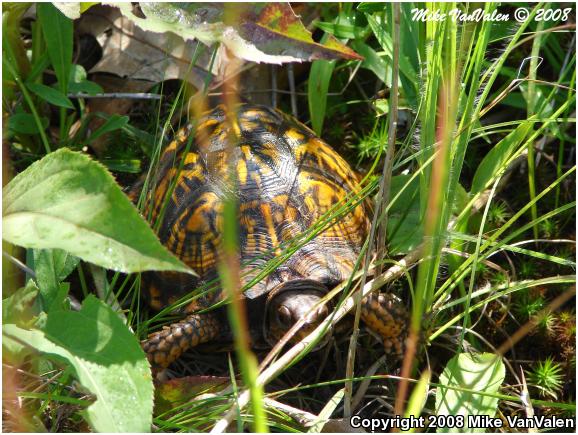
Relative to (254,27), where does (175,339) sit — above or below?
below

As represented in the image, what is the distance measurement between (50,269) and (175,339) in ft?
1.17

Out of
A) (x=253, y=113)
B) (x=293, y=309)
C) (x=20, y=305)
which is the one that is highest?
(x=253, y=113)

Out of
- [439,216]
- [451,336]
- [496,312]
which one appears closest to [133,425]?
[439,216]

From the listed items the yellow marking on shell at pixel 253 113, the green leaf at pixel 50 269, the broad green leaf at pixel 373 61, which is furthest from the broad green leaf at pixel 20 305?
the broad green leaf at pixel 373 61

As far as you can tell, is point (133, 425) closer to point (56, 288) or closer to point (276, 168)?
point (56, 288)

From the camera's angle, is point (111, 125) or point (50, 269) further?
point (111, 125)

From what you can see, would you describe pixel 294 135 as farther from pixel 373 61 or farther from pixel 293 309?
pixel 293 309

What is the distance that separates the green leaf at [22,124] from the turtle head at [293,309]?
2.60ft

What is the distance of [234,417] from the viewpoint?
3.99ft

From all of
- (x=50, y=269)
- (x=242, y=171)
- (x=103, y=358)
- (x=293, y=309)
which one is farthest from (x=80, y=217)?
(x=242, y=171)

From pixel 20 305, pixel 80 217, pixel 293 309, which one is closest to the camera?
pixel 80 217

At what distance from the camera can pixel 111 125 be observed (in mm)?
1810

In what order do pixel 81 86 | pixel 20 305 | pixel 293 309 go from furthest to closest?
pixel 81 86 → pixel 293 309 → pixel 20 305

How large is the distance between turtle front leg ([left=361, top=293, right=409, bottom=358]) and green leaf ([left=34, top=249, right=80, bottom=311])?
650 millimetres
